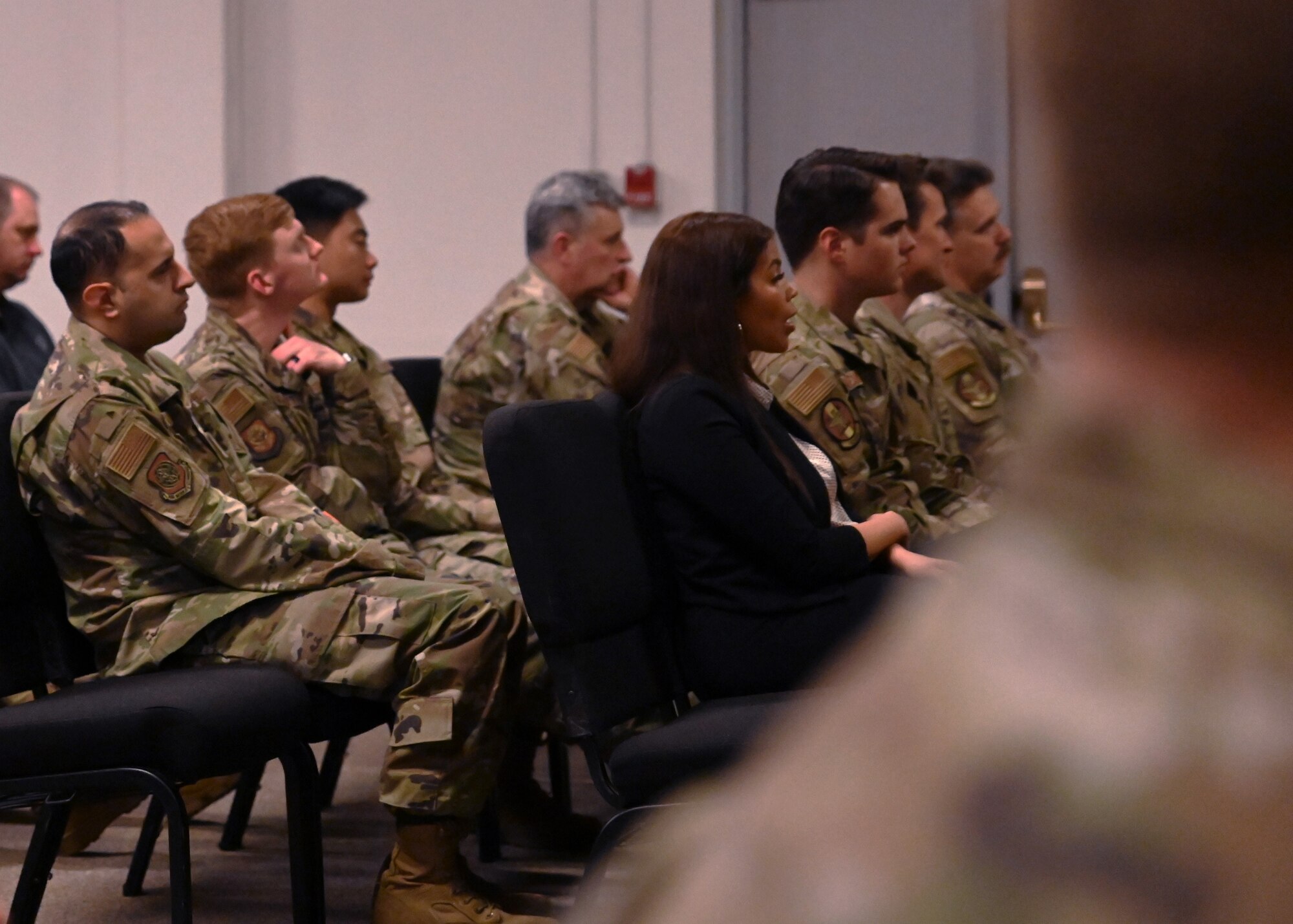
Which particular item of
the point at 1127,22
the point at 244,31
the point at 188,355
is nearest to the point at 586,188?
the point at 188,355

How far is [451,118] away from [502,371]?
231 centimetres

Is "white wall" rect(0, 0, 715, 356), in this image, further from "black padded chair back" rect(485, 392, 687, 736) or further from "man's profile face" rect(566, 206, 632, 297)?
"black padded chair back" rect(485, 392, 687, 736)

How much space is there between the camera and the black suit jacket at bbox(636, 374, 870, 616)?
1.98 meters

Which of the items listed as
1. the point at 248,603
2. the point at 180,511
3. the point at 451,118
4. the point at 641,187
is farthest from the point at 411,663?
the point at 451,118

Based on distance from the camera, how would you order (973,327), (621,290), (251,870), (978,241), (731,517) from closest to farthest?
(731,517)
(251,870)
(973,327)
(978,241)
(621,290)

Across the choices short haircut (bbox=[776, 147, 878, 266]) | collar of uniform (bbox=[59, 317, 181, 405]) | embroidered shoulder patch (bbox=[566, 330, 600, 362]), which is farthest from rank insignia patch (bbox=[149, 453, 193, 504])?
embroidered shoulder patch (bbox=[566, 330, 600, 362])

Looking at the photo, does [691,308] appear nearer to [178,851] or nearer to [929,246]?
→ [178,851]

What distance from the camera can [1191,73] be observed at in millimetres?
330

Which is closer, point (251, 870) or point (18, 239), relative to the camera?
point (251, 870)

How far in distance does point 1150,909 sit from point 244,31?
5727 millimetres

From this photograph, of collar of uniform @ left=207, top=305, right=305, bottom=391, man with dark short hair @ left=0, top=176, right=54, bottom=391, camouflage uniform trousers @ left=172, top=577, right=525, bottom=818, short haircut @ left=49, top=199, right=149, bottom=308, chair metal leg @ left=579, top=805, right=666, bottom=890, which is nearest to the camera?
chair metal leg @ left=579, top=805, right=666, bottom=890

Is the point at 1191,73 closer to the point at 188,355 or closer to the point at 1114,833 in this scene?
the point at 1114,833

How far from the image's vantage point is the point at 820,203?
301 cm

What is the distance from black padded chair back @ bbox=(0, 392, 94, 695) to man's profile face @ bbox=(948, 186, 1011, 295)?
2.52 metres
